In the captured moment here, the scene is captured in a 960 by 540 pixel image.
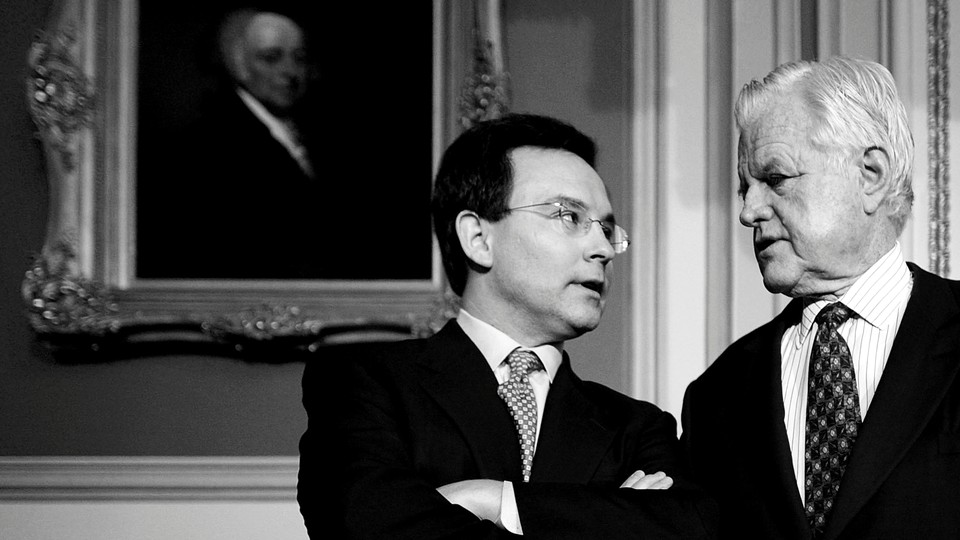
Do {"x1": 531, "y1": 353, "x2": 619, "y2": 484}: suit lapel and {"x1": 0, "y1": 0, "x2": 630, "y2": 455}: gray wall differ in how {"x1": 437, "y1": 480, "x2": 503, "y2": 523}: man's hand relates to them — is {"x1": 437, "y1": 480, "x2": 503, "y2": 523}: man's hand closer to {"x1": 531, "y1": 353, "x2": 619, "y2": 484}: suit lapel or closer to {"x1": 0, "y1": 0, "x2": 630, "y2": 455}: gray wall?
{"x1": 531, "y1": 353, "x2": 619, "y2": 484}: suit lapel

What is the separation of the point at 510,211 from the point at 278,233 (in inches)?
53.0

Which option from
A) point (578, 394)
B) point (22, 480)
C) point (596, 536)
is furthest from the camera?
point (22, 480)

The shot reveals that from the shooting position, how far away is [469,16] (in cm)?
383

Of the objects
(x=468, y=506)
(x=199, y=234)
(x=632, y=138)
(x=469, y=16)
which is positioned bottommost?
(x=468, y=506)

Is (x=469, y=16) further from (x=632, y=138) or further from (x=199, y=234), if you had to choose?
(x=199, y=234)

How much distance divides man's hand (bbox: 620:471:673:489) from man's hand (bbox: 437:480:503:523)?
0.29 metres

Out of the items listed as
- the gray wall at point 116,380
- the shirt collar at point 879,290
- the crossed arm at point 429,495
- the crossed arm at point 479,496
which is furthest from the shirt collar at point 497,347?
the gray wall at point 116,380

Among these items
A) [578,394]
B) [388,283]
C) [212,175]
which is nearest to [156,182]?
[212,175]

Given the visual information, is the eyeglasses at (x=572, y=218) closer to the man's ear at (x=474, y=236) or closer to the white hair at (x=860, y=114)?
the man's ear at (x=474, y=236)

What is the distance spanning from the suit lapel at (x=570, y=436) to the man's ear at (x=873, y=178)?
72 centimetres

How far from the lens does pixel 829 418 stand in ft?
7.56

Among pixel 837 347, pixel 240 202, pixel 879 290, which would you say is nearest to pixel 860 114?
pixel 879 290

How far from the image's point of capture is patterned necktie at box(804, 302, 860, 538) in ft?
7.41

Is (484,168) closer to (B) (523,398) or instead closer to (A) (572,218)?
(A) (572,218)
